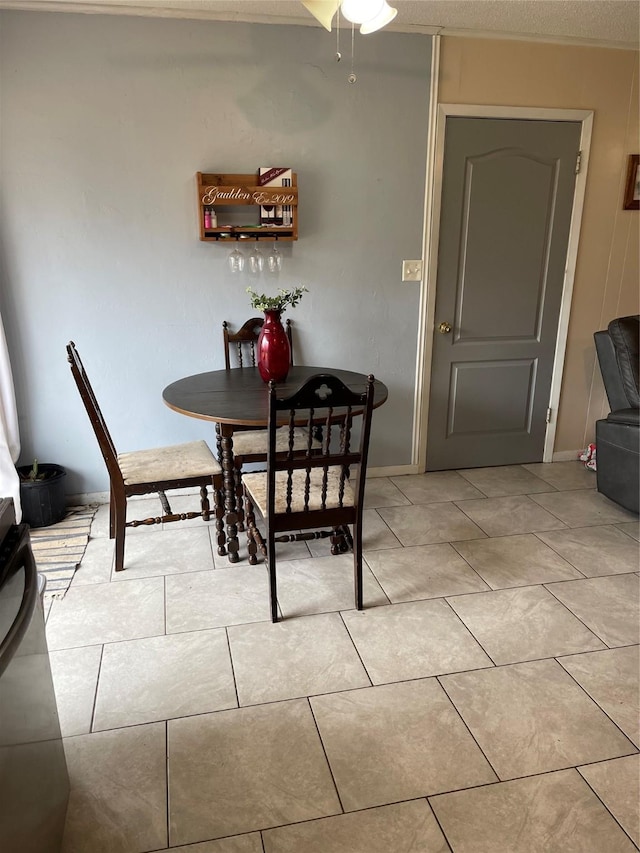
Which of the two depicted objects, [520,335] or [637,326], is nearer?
[637,326]

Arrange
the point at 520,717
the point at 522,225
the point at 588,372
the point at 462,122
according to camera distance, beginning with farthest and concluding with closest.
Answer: the point at 588,372
the point at 522,225
the point at 462,122
the point at 520,717

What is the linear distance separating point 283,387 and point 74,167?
4.92 ft

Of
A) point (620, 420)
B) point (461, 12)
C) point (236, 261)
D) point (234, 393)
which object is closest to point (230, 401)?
point (234, 393)

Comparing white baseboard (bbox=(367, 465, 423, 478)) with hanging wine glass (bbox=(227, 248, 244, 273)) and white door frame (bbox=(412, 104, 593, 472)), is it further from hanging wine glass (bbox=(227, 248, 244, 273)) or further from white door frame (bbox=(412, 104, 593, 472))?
hanging wine glass (bbox=(227, 248, 244, 273))

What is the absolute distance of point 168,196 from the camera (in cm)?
296

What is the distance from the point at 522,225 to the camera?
3.41m

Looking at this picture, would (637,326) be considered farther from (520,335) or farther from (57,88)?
(57,88)

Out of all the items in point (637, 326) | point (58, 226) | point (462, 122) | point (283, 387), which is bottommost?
point (283, 387)

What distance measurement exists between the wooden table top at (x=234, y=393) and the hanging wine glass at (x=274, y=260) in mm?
549

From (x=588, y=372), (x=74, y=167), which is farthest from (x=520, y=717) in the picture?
(x=74, y=167)

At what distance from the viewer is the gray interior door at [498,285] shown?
10.7 feet

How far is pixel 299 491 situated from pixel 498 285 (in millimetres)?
1941

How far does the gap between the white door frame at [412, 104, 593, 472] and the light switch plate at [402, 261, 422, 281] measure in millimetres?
47

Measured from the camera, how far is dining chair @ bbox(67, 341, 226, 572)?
2.45m
